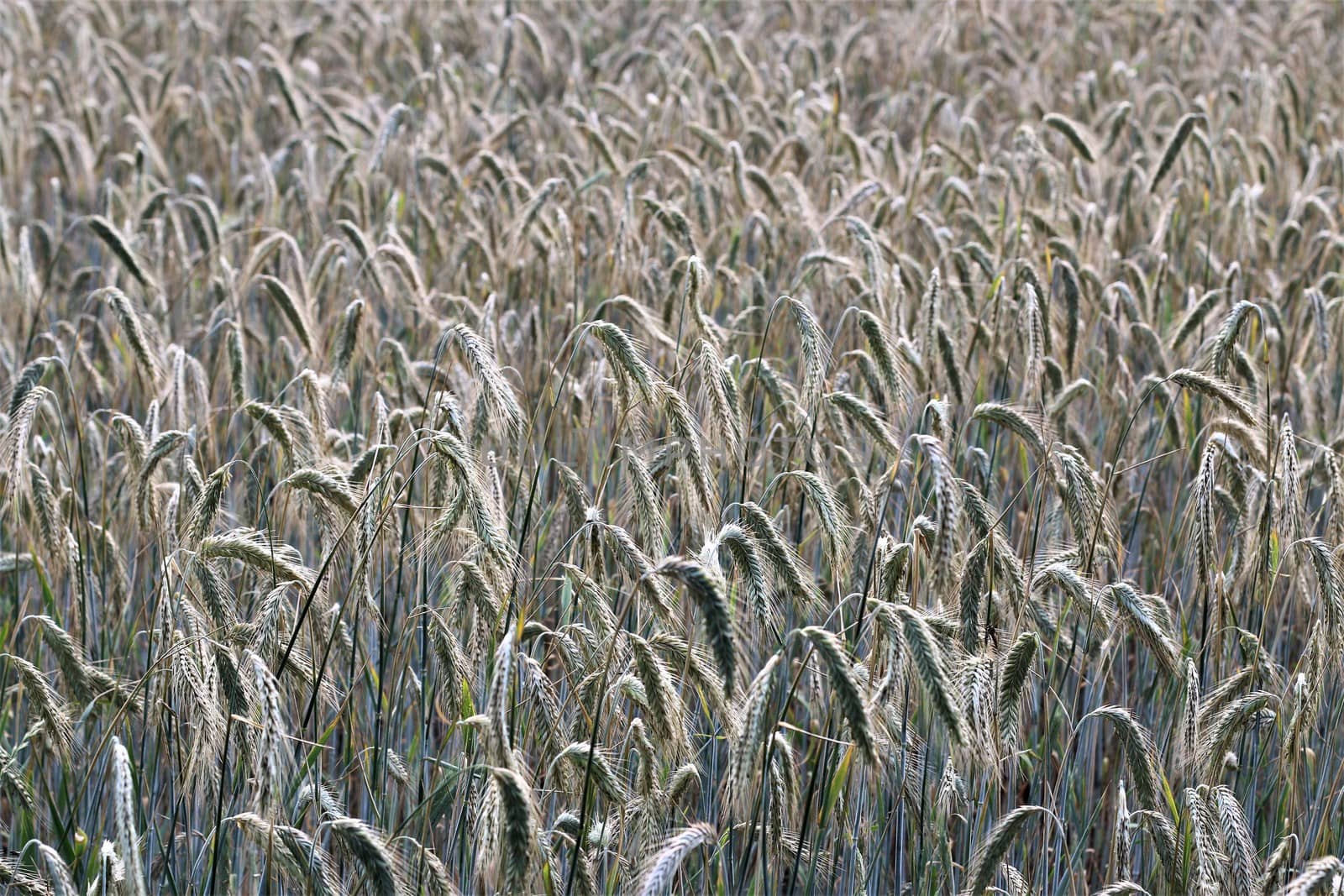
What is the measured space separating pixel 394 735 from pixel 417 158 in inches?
114

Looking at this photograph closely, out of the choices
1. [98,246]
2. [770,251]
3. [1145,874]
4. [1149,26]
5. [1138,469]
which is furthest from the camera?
[1149,26]

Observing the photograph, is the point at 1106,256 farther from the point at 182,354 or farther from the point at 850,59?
the point at 850,59

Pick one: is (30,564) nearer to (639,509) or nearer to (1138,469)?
(639,509)

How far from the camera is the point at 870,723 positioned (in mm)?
1841

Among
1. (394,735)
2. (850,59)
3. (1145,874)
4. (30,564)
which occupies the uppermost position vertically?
(850,59)

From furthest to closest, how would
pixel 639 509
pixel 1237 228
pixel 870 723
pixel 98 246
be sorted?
pixel 98 246 → pixel 1237 228 → pixel 639 509 → pixel 870 723

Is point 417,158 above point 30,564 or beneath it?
above

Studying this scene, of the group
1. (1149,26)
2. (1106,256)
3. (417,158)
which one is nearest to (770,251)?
(1106,256)

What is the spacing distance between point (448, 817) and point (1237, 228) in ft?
11.9

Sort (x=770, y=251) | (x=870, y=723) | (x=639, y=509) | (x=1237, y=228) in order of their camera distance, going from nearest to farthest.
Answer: (x=870, y=723) < (x=639, y=509) < (x=770, y=251) < (x=1237, y=228)

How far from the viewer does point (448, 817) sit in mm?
2689

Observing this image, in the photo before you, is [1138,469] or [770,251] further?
[770,251]

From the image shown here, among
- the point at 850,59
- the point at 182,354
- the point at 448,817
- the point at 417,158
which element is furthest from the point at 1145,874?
the point at 850,59

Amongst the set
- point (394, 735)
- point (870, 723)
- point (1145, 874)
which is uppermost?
point (870, 723)
